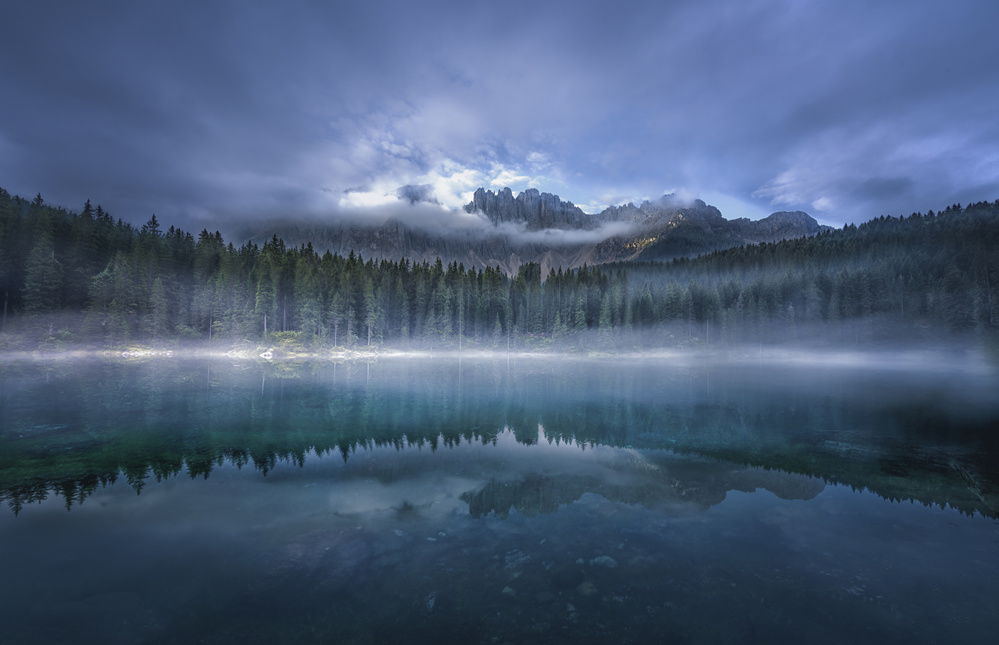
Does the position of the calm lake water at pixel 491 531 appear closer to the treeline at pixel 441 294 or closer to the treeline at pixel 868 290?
the treeline at pixel 441 294

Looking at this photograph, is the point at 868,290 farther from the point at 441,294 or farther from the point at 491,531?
the point at 491,531

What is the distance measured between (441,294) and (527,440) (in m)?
95.2

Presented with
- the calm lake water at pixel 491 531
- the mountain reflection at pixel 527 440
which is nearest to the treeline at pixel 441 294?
the mountain reflection at pixel 527 440

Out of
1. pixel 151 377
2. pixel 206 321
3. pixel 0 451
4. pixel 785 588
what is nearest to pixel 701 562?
pixel 785 588

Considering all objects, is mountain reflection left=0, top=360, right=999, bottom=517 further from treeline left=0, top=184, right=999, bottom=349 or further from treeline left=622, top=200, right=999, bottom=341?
treeline left=622, top=200, right=999, bottom=341

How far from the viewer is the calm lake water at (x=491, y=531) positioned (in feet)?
24.1

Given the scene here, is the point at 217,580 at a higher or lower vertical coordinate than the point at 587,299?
lower

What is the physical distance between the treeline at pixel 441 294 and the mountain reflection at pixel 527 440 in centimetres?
5131

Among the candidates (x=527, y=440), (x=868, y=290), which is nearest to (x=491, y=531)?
(x=527, y=440)

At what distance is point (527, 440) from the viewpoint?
844 inches

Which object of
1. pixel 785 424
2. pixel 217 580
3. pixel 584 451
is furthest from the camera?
pixel 785 424

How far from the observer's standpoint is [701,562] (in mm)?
9500

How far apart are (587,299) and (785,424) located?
102462 millimetres

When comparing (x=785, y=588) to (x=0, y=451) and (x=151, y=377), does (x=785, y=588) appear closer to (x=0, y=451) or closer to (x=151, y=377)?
(x=0, y=451)
